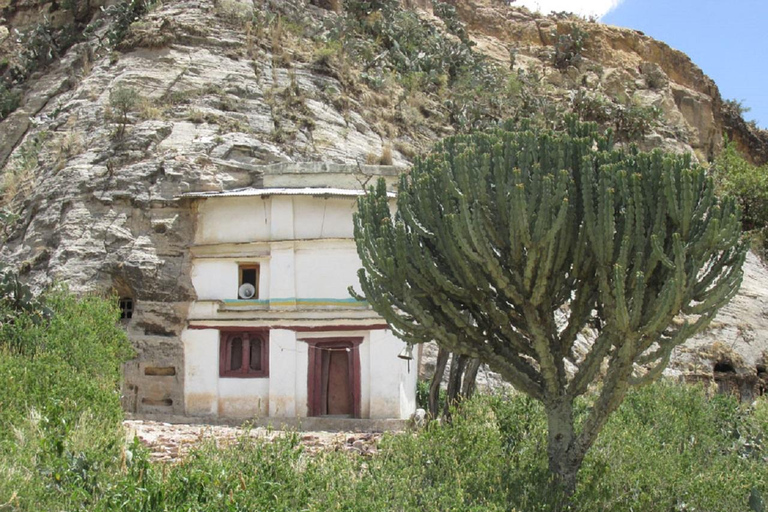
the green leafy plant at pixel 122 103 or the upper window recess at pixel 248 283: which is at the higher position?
the green leafy plant at pixel 122 103

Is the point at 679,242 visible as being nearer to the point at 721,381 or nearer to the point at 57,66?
the point at 721,381

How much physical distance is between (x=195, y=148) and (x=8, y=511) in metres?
14.0

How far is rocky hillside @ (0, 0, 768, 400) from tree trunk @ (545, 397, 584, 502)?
33.4 feet

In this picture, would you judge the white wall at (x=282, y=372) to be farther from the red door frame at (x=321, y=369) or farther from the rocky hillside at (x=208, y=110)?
the rocky hillside at (x=208, y=110)

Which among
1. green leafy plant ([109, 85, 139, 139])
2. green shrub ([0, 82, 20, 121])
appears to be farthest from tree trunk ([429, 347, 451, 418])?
green shrub ([0, 82, 20, 121])

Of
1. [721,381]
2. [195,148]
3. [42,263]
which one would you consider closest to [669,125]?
[721,381]

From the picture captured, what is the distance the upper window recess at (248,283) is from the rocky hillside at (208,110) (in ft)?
4.04

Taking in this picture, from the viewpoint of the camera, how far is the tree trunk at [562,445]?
456 inches

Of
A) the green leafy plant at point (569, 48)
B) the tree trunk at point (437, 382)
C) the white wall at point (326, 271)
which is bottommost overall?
the tree trunk at point (437, 382)

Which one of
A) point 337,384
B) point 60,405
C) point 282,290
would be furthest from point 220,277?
point 60,405

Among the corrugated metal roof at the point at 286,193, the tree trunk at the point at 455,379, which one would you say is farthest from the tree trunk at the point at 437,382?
the corrugated metal roof at the point at 286,193

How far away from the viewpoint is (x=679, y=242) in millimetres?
9992

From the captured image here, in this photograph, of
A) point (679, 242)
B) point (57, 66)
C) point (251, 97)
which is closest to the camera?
point (679, 242)

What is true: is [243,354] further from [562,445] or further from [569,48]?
[569,48]
